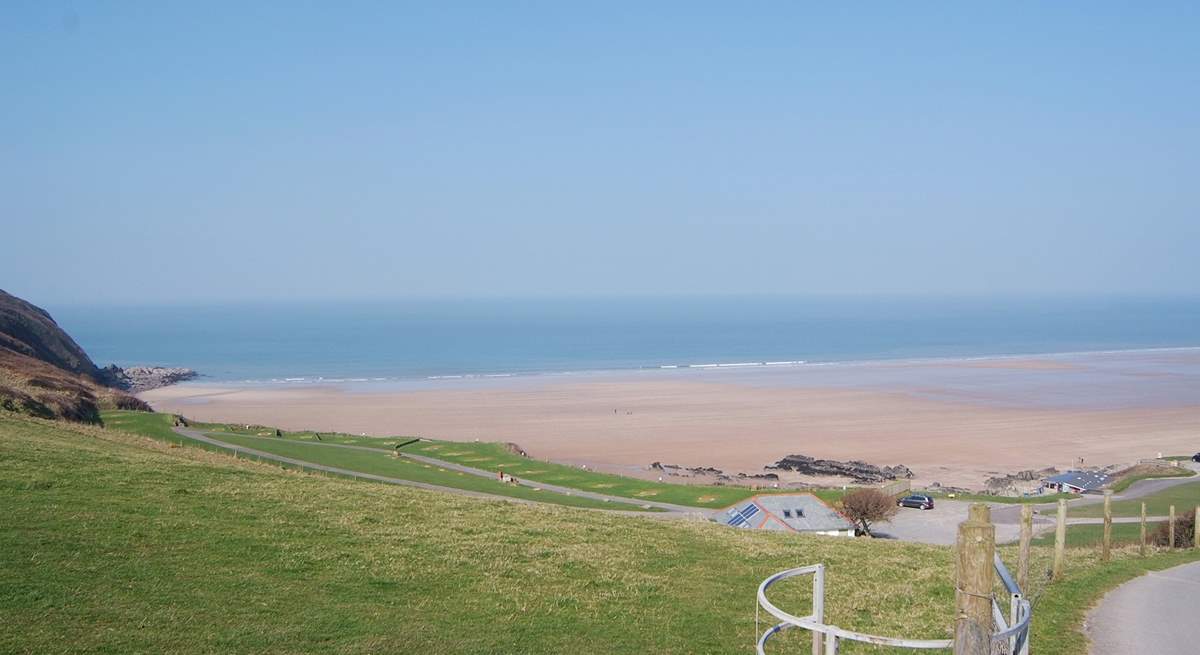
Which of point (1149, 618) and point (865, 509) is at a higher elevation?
point (1149, 618)

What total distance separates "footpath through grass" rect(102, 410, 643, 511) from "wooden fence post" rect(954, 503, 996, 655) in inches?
1191

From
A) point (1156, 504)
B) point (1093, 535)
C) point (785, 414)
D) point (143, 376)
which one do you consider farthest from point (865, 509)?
point (143, 376)

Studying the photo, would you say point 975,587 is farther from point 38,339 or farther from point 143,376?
point 143,376

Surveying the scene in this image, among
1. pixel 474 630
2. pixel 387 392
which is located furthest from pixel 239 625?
pixel 387 392

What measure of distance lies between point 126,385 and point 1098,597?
3925 inches

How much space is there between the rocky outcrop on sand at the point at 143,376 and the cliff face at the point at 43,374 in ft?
7.30

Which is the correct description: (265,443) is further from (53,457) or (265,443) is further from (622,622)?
(622,622)

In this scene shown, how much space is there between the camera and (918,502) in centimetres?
4116

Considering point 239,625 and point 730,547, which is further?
point 730,547

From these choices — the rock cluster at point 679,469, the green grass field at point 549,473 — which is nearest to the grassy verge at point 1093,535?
the green grass field at point 549,473

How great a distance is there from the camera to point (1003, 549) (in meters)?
23.6

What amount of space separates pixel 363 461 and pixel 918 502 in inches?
959

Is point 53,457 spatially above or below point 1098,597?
above

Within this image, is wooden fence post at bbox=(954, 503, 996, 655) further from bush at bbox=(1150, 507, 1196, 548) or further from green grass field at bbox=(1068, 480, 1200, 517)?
green grass field at bbox=(1068, 480, 1200, 517)
